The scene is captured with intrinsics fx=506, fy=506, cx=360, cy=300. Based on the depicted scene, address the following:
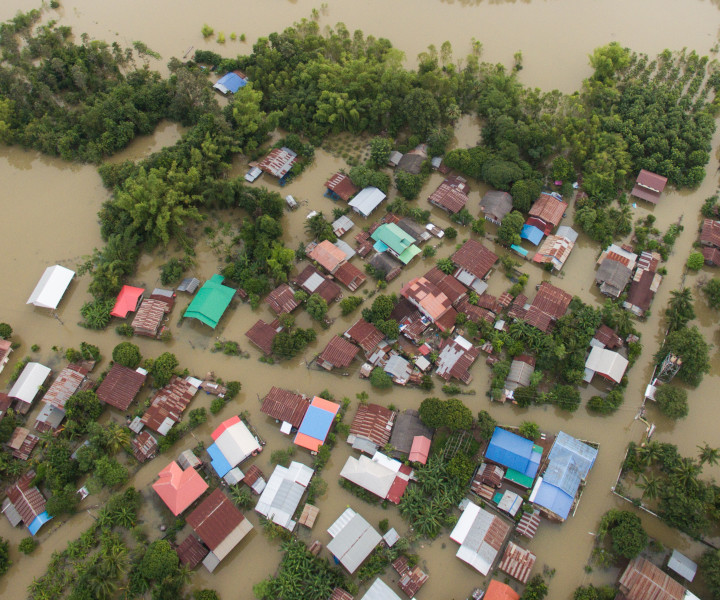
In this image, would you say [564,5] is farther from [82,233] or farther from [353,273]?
[82,233]

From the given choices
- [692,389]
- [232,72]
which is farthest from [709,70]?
[232,72]

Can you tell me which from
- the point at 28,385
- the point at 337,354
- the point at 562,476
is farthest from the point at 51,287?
the point at 562,476

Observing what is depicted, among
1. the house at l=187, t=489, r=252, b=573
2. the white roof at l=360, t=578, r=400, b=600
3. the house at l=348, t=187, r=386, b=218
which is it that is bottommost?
the house at l=187, t=489, r=252, b=573

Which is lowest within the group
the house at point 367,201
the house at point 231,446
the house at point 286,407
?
the house at point 231,446

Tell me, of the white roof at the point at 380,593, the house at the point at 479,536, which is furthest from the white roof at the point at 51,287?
the house at the point at 479,536

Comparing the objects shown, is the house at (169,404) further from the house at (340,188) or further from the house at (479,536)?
the house at (479,536)

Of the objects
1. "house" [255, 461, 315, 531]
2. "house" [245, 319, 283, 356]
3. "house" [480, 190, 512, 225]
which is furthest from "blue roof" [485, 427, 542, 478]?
"house" [480, 190, 512, 225]

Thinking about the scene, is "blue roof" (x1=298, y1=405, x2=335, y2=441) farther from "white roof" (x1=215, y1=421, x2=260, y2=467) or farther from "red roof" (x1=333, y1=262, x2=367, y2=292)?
"red roof" (x1=333, y1=262, x2=367, y2=292)

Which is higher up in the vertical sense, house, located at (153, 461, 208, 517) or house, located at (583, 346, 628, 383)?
house, located at (583, 346, 628, 383)
